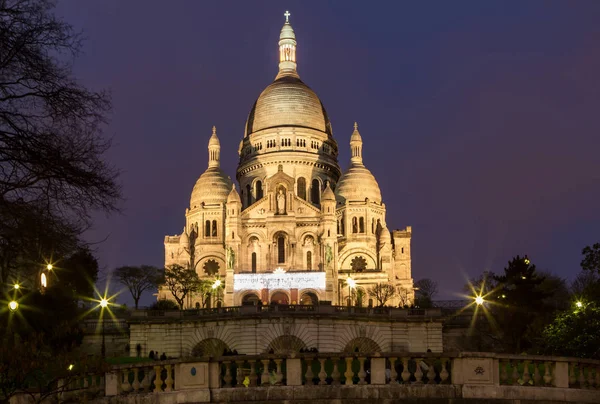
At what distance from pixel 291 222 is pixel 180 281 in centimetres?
1870

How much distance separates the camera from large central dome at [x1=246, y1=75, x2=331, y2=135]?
13338 cm

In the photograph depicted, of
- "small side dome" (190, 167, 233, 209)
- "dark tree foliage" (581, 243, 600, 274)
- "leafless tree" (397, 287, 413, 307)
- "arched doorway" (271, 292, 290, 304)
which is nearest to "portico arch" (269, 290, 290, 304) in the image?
"arched doorway" (271, 292, 290, 304)

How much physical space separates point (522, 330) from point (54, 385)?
161ft

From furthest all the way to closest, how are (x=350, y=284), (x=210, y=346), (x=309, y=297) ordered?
1. (x=350, y=284)
2. (x=309, y=297)
3. (x=210, y=346)

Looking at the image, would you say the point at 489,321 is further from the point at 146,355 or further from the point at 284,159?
the point at 284,159

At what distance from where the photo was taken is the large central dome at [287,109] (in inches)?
5251

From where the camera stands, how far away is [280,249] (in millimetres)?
115125

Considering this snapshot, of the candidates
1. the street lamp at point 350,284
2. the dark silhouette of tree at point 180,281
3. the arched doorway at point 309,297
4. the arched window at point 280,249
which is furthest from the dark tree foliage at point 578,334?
the arched window at point 280,249

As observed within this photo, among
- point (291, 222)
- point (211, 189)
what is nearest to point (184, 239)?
point (211, 189)

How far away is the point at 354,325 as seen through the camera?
206 feet

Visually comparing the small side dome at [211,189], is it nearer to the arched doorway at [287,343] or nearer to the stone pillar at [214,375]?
the arched doorway at [287,343]

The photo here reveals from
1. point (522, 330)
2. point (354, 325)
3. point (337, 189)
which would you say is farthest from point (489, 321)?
point (337, 189)

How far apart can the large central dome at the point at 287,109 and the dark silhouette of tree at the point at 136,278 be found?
33.5m

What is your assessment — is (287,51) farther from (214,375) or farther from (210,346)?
(214,375)
